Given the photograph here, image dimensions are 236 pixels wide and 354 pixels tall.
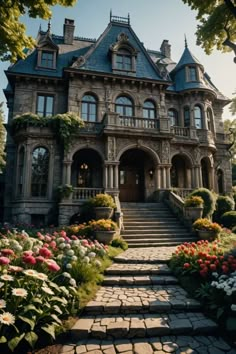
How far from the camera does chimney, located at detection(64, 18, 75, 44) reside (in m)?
20.2

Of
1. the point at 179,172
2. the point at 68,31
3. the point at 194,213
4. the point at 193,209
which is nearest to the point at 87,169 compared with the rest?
the point at 179,172

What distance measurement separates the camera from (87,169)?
56.1ft

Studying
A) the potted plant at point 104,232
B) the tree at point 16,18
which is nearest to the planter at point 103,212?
the potted plant at point 104,232

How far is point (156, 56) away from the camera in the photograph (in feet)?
79.7

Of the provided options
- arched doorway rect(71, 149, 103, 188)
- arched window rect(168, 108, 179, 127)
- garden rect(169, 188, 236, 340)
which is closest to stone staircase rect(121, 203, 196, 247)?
garden rect(169, 188, 236, 340)

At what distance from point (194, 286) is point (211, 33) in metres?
10.6

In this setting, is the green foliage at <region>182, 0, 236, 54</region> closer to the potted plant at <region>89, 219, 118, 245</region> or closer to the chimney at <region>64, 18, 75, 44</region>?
the potted plant at <region>89, 219, 118, 245</region>

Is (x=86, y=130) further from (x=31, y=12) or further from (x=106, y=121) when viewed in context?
(x=31, y=12)

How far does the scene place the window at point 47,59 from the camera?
17656 millimetres

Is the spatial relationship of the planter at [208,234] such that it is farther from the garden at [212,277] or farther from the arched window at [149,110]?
the arched window at [149,110]

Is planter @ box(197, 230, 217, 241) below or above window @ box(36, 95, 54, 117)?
below

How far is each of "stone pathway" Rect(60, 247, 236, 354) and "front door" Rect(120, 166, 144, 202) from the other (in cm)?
1146

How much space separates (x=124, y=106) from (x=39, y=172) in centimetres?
822

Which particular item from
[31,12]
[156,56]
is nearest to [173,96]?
[156,56]
